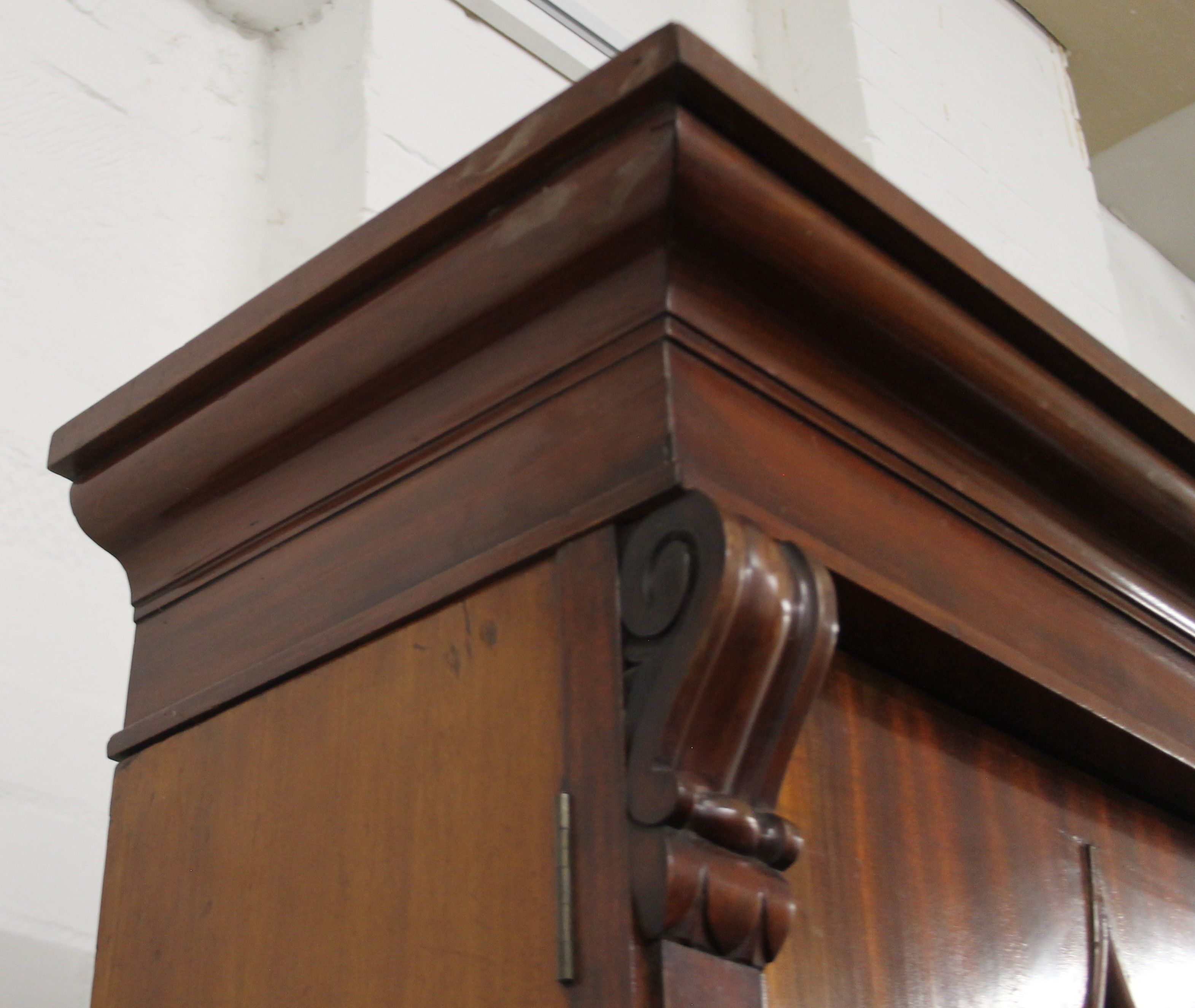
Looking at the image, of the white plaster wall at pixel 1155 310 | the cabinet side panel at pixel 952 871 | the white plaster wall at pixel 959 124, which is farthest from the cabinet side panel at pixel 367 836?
the white plaster wall at pixel 1155 310

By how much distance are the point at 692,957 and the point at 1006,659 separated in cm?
26

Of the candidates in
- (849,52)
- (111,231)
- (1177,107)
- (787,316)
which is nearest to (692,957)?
(787,316)

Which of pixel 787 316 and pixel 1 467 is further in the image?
pixel 1 467

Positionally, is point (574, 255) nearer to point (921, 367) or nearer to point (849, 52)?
point (921, 367)

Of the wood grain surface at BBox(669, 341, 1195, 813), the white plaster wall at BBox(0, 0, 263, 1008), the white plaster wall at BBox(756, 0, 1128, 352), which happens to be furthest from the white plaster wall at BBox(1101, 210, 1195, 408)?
the wood grain surface at BBox(669, 341, 1195, 813)

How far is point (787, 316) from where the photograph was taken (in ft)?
2.03

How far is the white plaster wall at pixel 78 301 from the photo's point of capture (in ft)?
3.35

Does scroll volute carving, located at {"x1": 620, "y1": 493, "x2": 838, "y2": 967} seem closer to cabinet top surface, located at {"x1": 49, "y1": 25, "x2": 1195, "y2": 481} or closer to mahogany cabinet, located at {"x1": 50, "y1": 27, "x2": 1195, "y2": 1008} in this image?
mahogany cabinet, located at {"x1": 50, "y1": 27, "x2": 1195, "y2": 1008}

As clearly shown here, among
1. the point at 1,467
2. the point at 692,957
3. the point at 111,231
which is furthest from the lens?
the point at 111,231

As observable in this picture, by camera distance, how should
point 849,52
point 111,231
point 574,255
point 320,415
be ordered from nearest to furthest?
1. point 574,255
2. point 320,415
3. point 111,231
4. point 849,52

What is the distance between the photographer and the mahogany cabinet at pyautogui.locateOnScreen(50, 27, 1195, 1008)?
1.74 feet

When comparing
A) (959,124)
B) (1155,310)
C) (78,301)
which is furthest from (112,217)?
(1155,310)

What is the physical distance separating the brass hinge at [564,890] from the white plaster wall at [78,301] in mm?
601

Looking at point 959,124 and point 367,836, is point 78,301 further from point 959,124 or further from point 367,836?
point 959,124
